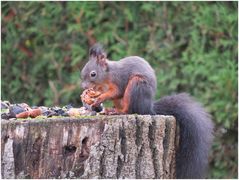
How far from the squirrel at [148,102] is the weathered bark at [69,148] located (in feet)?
1.40

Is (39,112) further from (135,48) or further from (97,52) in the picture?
(135,48)

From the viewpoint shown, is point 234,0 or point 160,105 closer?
point 160,105

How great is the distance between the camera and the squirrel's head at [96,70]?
3.65 meters

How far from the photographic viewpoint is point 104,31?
18.5 feet

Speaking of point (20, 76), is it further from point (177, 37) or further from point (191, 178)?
point (191, 178)

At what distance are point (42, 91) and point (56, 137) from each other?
2966 mm

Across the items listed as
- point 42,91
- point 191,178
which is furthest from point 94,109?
point 42,91

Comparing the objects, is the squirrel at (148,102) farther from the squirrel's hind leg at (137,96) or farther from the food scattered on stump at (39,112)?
the food scattered on stump at (39,112)


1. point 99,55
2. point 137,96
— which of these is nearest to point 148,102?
point 137,96

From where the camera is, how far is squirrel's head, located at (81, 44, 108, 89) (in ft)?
12.0

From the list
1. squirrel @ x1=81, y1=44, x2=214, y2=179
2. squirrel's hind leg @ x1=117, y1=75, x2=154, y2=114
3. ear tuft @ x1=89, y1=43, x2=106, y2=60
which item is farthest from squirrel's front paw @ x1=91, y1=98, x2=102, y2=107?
ear tuft @ x1=89, y1=43, x2=106, y2=60

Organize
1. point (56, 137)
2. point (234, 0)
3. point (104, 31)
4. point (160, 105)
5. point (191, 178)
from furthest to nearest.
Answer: point (104, 31), point (234, 0), point (160, 105), point (191, 178), point (56, 137)

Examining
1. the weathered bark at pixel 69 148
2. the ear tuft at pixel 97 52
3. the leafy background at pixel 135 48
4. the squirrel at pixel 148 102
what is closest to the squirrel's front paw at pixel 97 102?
the squirrel at pixel 148 102

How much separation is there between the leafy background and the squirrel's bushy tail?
1451 mm
